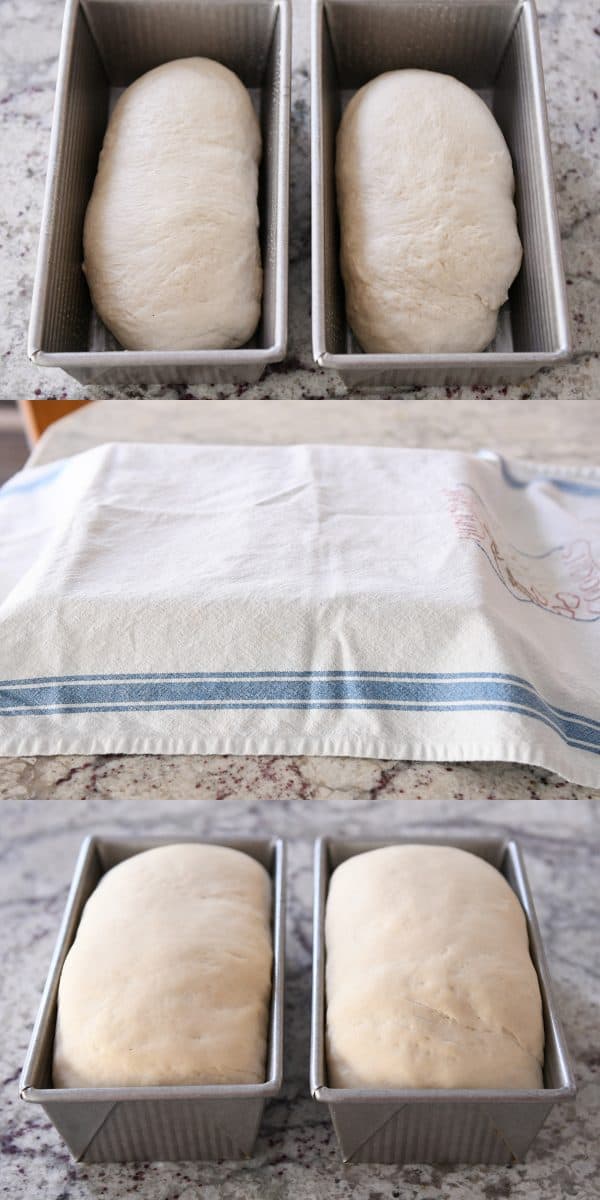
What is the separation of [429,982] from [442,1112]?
0.34 feet

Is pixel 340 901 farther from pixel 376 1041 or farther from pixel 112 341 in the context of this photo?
pixel 112 341

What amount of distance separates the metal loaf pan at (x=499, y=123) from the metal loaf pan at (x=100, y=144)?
0.13ft

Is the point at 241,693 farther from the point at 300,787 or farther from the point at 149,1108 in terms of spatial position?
the point at 149,1108

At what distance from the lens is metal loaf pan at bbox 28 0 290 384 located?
75 cm

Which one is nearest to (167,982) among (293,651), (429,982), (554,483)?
(429,982)

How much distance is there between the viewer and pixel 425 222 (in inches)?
32.5

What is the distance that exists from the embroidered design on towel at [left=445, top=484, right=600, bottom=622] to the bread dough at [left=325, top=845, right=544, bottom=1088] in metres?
0.29

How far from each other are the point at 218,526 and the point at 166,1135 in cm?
54

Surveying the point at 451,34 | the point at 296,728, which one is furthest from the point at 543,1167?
the point at 451,34

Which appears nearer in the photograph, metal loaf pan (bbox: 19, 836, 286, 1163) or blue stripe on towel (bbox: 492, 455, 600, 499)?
metal loaf pan (bbox: 19, 836, 286, 1163)

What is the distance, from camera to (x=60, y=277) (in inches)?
31.2

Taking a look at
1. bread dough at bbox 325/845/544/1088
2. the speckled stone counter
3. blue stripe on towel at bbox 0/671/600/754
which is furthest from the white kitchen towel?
bread dough at bbox 325/845/544/1088

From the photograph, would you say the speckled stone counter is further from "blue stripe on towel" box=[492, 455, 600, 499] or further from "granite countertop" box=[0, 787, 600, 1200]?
"granite countertop" box=[0, 787, 600, 1200]

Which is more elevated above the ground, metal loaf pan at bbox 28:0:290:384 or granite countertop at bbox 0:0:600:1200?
metal loaf pan at bbox 28:0:290:384
